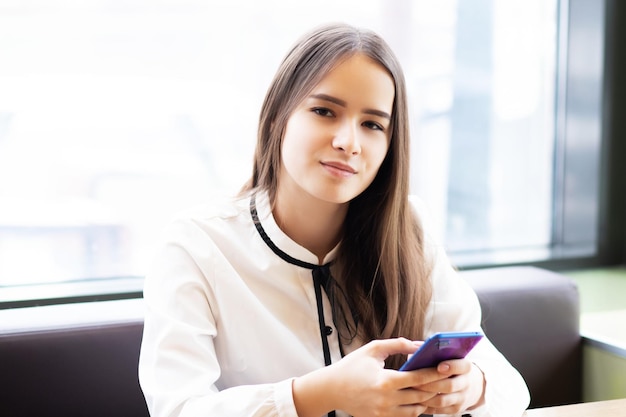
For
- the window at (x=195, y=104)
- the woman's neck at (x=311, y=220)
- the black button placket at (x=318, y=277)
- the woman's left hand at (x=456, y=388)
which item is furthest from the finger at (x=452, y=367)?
the window at (x=195, y=104)

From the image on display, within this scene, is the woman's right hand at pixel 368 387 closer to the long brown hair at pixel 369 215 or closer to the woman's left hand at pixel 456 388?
the woman's left hand at pixel 456 388

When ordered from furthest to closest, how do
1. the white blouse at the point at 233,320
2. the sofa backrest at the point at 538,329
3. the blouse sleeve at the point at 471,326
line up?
the sofa backrest at the point at 538,329 < the blouse sleeve at the point at 471,326 < the white blouse at the point at 233,320

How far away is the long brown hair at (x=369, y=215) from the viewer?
1398mm

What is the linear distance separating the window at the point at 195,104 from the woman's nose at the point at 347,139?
80cm

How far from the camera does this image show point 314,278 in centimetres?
146

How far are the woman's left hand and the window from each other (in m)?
1.09

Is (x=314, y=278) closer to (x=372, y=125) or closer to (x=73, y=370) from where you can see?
(x=372, y=125)

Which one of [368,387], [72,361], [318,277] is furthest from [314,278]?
[72,361]

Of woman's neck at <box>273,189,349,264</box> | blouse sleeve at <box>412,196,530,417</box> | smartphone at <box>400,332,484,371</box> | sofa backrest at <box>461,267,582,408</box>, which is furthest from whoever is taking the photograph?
sofa backrest at <box>461,267,582,408</box>

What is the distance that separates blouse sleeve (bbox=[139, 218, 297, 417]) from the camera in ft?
3.86

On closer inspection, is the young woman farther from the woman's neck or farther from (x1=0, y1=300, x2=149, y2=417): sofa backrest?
(x1=0, y1=300, x2=149, y2=417): sofa backrest

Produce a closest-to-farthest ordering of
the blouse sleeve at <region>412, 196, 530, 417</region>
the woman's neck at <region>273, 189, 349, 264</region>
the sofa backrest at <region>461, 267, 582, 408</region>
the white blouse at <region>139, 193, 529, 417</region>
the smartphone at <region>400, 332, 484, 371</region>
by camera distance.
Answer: the smartphone at <region>400, 332, 484, 371</region>
the white blouse at <region>139, 193, 529, 417</region>
the blouse sleeve at <region>412, 196, 530, 417</region>
the woman's neck at <region>273, 189, 349, 264</region>
the sofa backrest at <region>461, 267, 582, 408</region>

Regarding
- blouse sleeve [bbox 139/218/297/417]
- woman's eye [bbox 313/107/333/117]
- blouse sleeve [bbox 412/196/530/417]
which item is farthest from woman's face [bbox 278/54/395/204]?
blouse sleeve [bbox 412/196/530/417]

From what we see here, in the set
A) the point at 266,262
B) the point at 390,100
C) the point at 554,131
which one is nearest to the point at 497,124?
the point at 554,131
